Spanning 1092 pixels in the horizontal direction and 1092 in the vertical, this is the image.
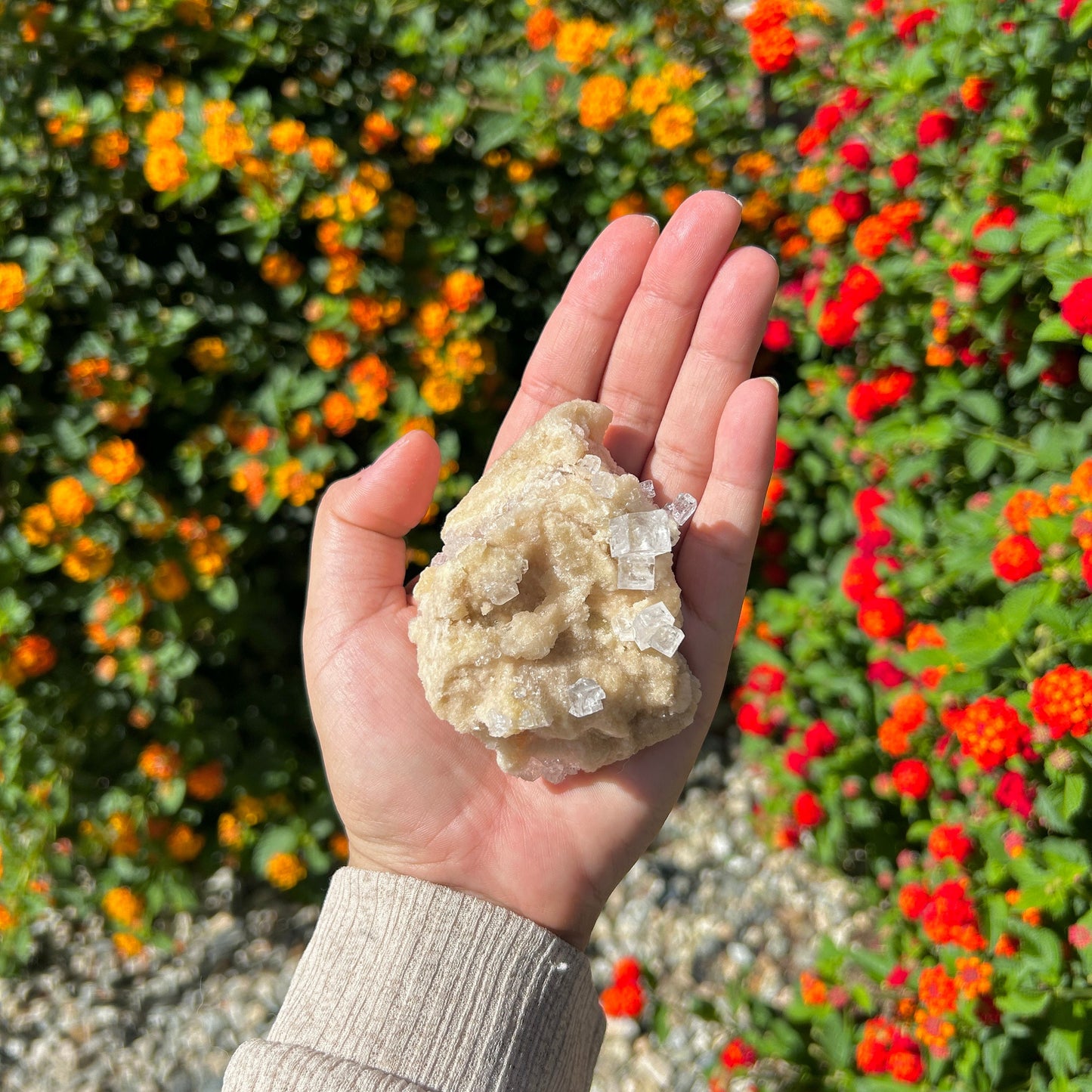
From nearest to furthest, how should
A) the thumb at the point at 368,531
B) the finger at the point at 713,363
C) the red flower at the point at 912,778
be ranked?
the thumb at the point at 368,531, the finger at the point at 713,363, the red flower at the point at 912,778

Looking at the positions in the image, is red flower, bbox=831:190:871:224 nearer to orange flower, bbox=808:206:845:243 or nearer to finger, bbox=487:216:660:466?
orange flower, bbox=808:206:845:243

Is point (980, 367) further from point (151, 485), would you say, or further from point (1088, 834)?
point (151, 485)

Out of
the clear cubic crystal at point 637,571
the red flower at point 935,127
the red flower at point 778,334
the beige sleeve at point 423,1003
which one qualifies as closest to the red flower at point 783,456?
the red flower at point 778,334

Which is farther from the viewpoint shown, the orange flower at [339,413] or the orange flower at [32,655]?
the orange flower at [339,413]

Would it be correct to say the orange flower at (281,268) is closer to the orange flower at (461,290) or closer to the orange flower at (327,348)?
the orange flower at (327,348)

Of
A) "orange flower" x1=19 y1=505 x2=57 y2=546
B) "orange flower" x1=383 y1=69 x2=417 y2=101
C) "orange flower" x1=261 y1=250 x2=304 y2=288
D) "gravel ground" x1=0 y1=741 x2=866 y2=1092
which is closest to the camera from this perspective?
"orange flower" x1=19 y1=505 x2=57 y2=546

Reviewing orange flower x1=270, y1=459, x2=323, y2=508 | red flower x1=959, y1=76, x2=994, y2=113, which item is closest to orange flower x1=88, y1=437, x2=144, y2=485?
orange flower x1=270, y1=459, x2=323, y2=508
